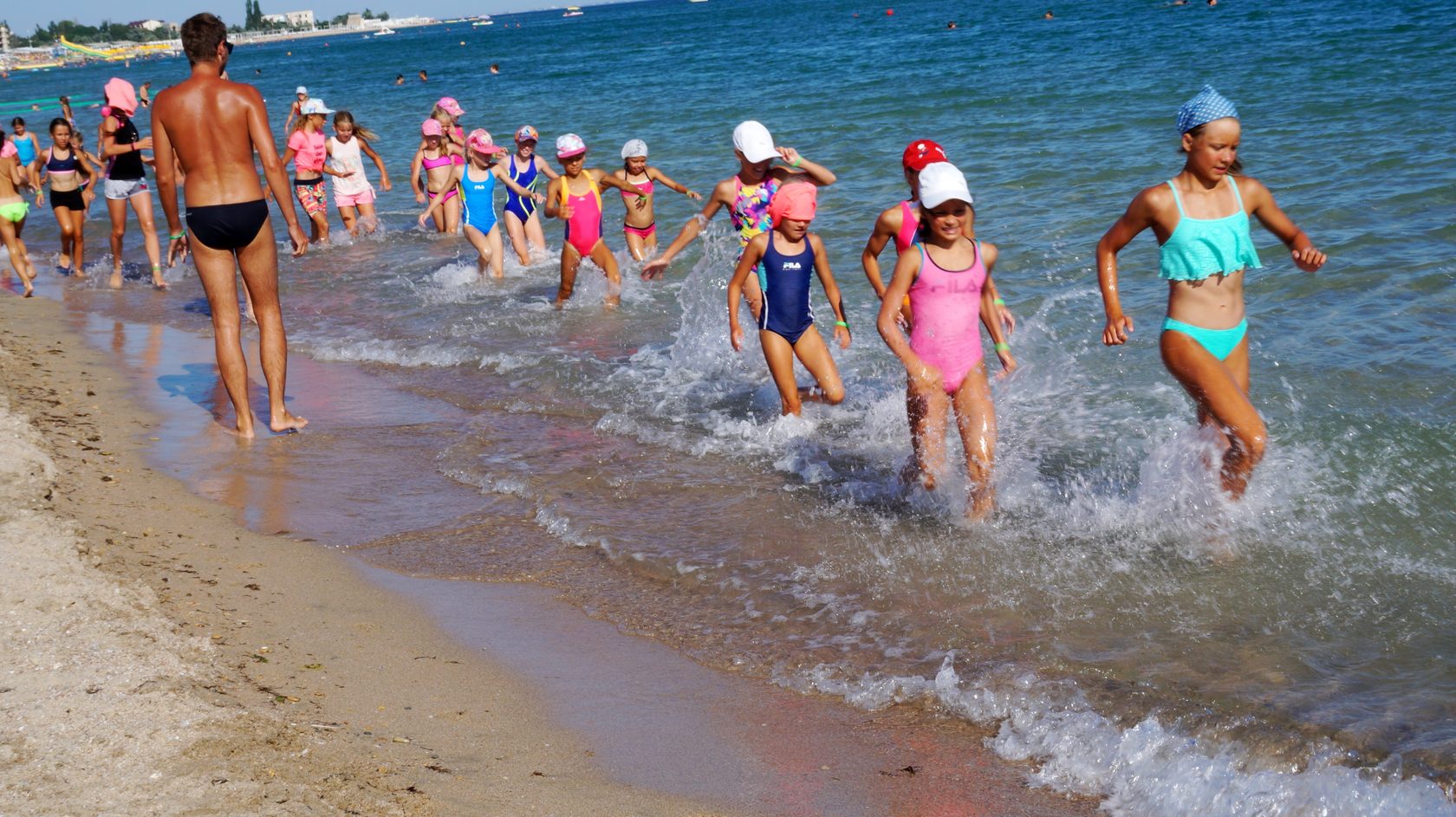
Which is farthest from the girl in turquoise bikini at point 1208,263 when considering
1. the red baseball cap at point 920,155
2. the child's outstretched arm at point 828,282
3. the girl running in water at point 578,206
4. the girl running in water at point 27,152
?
the girl running in water at point 27,152

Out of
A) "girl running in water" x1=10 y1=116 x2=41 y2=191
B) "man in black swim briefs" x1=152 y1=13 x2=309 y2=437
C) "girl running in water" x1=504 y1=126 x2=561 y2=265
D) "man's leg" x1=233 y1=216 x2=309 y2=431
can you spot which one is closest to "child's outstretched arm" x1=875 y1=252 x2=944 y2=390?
"man in black swim briefs" x1=152 y1=13 x2=309 y2=437

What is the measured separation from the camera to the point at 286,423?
752cm

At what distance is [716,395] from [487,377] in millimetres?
1831

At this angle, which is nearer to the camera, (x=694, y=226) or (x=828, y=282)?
(x=828, y=282)

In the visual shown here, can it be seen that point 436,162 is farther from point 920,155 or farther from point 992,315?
point 992,315

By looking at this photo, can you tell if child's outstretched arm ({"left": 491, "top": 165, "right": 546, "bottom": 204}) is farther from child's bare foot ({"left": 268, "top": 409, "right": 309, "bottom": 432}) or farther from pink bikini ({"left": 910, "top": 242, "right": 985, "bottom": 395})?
pink bikini ({"left": 910, "top": 242, "right": 985, "bottom": 395})

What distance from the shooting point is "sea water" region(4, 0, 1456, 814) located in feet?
14.3

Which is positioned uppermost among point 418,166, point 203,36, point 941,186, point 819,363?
point 203,36

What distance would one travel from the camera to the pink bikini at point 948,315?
5859 mm

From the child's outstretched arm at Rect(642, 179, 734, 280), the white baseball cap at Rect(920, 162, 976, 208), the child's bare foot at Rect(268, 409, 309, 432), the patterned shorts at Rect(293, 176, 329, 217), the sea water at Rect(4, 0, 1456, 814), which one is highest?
the white baseball cap at Rect(920, 162, 976, 208)

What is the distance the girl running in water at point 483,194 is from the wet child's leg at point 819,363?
17.8ft

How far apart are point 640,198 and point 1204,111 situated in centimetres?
692

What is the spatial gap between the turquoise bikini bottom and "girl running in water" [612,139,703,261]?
5888mm

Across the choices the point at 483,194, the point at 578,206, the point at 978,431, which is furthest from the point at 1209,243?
the point at 483,194
